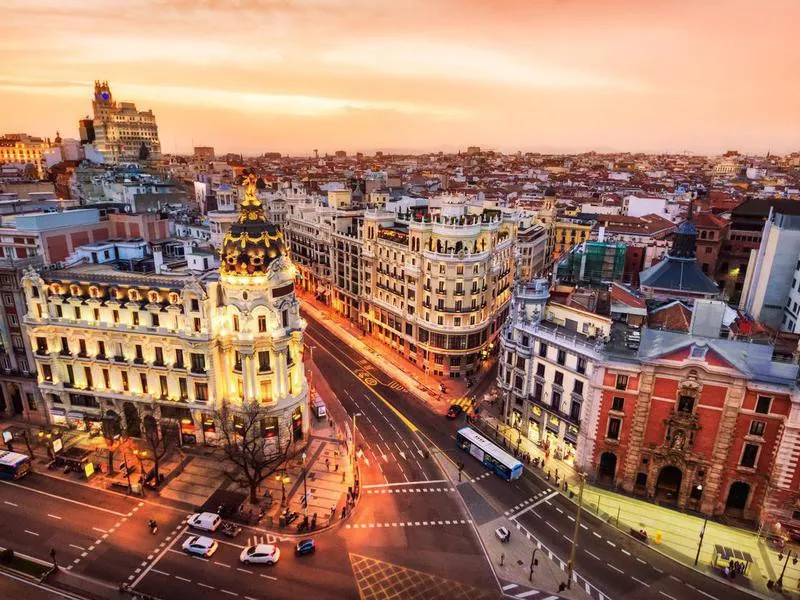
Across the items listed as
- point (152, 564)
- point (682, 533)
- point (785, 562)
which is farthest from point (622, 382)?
point (152, 564)

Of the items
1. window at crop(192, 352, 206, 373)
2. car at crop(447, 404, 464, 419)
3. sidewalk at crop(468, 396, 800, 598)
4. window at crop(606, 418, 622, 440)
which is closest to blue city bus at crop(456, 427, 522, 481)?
sidewalk at crop(468, 396, 800, 598)

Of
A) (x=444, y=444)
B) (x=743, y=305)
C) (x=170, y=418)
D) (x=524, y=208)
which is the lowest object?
(x=444, y=444)

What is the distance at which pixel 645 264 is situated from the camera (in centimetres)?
13450

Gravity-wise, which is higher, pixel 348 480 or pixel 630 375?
pixel 630 375

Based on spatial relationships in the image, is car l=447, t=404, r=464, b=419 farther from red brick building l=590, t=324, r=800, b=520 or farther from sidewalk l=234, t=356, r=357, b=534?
red brick building l=590, t=324, r=800, b=520

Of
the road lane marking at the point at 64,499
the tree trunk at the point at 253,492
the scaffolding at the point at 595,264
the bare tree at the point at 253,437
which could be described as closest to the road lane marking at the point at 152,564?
the tree trunk at the point at 253,492

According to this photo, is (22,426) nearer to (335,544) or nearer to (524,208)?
(335,544)

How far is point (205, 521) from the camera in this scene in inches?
2470

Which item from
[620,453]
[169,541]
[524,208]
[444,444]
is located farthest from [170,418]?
[524,208]

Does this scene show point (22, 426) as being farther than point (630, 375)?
Yes

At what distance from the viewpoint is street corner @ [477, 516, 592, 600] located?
180ft

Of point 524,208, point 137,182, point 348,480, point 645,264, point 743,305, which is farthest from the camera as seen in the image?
point 524,208

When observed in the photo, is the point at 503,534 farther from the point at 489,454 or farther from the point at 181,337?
the point at 181,337

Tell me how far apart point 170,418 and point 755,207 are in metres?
156
